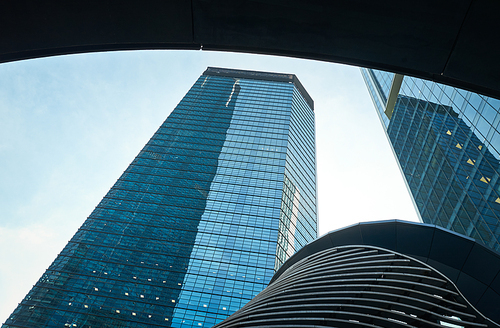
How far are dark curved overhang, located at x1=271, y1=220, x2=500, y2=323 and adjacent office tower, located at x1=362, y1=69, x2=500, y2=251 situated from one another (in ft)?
50.2

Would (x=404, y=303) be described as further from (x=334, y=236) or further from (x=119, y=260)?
(x=119, y=260)

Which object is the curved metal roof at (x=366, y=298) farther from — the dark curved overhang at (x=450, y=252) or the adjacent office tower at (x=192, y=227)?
the adjacent office tower at (x=192, y=227)

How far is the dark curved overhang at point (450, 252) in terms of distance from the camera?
7469 millimetres

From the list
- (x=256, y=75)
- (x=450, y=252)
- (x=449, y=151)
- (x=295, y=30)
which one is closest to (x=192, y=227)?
(x=449, y=151)

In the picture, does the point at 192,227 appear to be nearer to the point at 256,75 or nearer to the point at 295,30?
the point at 295,30

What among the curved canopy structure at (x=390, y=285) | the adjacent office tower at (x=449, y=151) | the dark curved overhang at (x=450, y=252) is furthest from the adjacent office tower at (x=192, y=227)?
the dark curved overhang at (x=450, y=252)

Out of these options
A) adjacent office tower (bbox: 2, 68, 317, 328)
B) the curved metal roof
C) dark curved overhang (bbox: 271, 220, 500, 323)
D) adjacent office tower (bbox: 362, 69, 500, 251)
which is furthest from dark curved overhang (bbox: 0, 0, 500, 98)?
adjacent office tower (bbox: 2, 68, 317, 328)

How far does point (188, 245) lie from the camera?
5841 centimetres

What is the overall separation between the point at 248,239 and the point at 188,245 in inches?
399

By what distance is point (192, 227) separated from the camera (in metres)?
61.3

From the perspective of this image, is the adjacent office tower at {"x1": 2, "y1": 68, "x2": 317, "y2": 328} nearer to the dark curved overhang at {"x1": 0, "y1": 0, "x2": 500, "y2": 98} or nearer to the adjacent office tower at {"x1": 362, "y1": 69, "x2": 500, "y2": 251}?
the adjacent office tower at {"x1": 362, "y1": 69, "x2": 500, "y2": 251}

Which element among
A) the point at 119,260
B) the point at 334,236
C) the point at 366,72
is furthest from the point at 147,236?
the point at 334,236

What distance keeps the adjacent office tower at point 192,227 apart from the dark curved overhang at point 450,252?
143 ft

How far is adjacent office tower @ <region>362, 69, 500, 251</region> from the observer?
21500 mm
